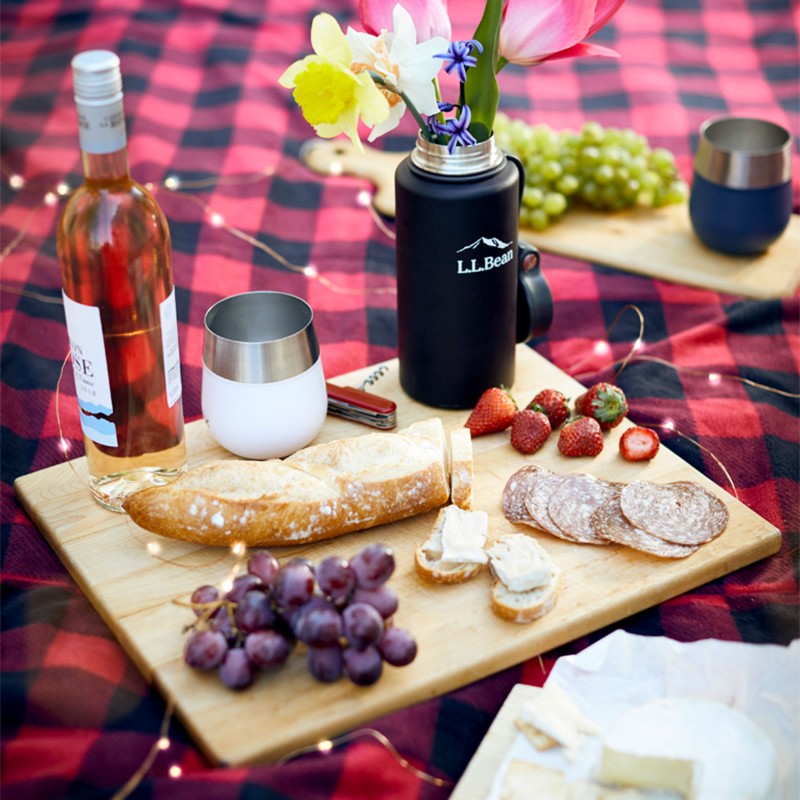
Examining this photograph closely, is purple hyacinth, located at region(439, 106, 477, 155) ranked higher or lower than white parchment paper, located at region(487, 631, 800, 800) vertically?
higher

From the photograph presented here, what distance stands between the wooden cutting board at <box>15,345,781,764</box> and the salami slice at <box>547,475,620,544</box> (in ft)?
0.06

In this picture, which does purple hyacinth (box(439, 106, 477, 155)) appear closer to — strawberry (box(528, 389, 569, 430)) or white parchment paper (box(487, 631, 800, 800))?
strawberry (box(528, 389, 569, 430))

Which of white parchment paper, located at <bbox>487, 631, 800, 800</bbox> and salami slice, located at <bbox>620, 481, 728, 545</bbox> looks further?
salami slice, located at <bbox>620, 481, 728, 545</bbox>

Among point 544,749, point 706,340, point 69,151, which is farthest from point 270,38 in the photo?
point 544,749

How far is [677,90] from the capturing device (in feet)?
8.01

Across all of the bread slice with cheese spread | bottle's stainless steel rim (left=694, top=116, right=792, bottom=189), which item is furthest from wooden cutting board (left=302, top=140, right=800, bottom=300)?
the bread slice with cheese spread

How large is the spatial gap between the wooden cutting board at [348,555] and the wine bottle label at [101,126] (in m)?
0.44

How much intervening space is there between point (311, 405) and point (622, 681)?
19.8 inches

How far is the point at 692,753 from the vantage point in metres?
0.94

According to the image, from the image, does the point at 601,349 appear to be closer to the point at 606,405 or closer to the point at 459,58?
the point at 606,405

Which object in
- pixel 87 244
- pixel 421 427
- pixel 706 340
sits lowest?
pixel 706 340

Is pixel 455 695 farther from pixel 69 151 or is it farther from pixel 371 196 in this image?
pixel 69 151

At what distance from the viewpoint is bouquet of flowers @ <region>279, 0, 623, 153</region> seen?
120cm

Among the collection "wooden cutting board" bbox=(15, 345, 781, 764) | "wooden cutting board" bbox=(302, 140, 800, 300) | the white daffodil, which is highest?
the white daffodil
